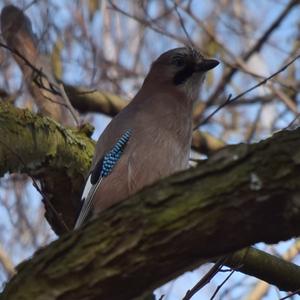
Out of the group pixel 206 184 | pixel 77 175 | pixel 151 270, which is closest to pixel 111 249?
pixel 151 270

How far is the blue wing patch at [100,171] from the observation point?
427 centimetres

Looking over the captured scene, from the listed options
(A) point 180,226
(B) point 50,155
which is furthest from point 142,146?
(A) point 180,226

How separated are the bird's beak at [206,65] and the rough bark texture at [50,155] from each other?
2.62ft

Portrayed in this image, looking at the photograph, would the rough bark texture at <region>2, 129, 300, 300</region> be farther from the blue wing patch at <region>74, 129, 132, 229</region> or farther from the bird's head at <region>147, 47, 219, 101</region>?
the bird's head at <region>147, 47, 219, 101</region>

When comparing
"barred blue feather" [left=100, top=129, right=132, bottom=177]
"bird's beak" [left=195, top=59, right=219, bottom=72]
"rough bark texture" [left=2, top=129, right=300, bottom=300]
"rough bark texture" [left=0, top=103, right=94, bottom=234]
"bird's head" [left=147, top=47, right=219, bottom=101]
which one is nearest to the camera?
"rough bark texture" [left=2, top=129, right=300, bottom=300]

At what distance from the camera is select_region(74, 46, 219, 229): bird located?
14.1 ft

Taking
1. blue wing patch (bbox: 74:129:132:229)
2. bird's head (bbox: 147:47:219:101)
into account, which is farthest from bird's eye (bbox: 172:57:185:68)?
blue wing patch (bbox: 74:129:132:229)

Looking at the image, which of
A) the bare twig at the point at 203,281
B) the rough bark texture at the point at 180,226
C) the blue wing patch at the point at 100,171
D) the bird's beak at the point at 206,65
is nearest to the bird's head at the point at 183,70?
the bird's beak at the point at 206,65

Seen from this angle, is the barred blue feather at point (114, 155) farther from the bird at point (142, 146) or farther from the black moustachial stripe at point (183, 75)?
the black moustachial stripe at point (183, 75)

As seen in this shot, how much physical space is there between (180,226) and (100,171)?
2.02 metres

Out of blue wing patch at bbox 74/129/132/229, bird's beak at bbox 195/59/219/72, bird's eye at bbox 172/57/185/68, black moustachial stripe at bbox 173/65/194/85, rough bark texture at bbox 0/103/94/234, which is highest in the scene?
bird's eye at bbox 172/57/185/68

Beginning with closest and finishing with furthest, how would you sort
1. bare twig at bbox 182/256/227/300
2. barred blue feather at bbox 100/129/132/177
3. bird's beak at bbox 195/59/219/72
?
bare twig at bbox 182/256/227/300
barred blue feather at bbox 100/129/132/177
bird's beak at bbox 195/59/219/72

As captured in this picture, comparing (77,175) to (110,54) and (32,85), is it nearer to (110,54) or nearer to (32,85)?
(32,85)

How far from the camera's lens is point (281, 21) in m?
8.21
